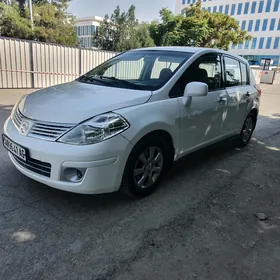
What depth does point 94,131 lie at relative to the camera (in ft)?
8.02

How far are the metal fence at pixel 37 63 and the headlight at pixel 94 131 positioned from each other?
31.9 ft

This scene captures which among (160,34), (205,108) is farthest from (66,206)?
(160,34)

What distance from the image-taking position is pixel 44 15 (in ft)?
79.6

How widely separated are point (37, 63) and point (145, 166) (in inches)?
403

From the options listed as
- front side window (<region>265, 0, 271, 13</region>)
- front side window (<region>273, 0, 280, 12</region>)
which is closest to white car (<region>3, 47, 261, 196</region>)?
front side window (<region>273, 0, 280, 12</region>)

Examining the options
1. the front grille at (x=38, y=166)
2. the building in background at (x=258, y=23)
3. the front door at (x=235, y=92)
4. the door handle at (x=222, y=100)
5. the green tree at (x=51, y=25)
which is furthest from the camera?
the building in background at (x=258, y=23)

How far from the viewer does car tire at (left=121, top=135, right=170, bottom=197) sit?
2.77 meters

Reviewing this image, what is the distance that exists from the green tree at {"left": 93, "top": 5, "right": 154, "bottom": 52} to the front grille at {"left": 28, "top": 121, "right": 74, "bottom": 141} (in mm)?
30761

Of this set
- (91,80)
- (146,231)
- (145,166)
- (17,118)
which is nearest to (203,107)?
(145,166)

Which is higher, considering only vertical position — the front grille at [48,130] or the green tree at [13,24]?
the green tree at [13,24]

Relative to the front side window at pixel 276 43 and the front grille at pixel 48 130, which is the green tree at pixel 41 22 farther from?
the front side window at pixel 276 43

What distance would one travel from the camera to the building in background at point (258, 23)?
5678 cm

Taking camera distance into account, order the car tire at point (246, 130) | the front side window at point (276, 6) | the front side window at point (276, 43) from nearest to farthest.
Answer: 1. the car tire at point (246, 130)
2. the front side window at point (276, 6)
3. the front side window at point (276, 43)

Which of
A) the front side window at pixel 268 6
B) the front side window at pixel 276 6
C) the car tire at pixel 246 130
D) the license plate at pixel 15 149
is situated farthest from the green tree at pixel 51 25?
the front side window at pixel 268 6
